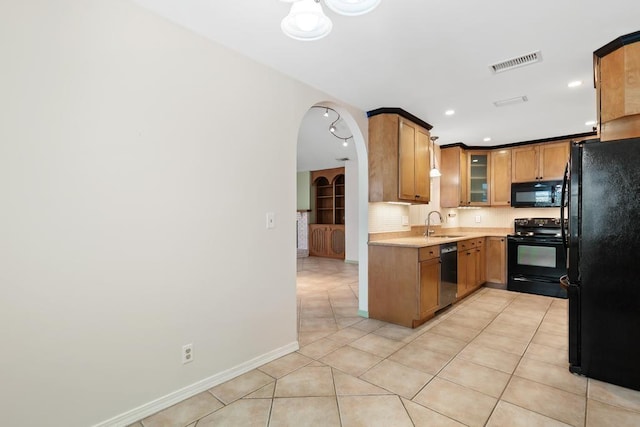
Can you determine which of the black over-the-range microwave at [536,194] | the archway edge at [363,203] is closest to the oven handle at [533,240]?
the black over-the-range microwave at [536,194]

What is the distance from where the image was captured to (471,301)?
443 centimetres

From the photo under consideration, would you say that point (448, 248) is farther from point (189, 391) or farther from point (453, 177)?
point (189, 391)

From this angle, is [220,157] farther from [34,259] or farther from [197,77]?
[34,259]

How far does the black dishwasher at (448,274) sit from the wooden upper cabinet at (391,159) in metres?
0.75

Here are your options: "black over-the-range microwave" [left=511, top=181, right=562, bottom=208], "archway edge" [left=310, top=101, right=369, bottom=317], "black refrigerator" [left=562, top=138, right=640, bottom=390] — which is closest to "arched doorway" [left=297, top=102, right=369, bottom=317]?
"archway edge" [left=310, top=101, right=369, bottom=317]

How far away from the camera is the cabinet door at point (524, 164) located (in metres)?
5.20

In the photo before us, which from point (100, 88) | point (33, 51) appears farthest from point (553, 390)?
point (33, 51)

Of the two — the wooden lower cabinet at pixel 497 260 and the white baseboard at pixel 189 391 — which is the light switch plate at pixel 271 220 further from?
the wooden lower cabinet at pixel 497 260

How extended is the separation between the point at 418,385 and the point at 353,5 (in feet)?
7.64

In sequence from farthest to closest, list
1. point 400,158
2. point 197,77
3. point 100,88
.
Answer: point 400,158 < point 197,77 < point 100,88

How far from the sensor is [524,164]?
529cm

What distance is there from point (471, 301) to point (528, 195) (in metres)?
2.15

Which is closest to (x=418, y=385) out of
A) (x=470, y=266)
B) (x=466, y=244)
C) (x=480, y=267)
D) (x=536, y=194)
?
(x=466, y=244)

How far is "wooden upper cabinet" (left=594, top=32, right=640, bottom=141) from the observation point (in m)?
2.21
